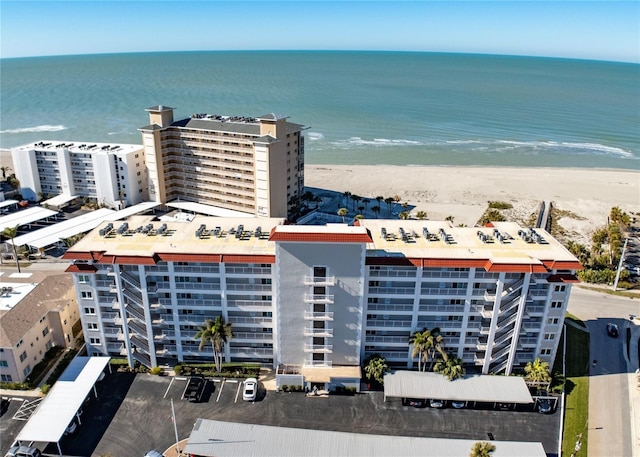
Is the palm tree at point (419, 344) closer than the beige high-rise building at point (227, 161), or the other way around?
the palm tree at point (419, 344)

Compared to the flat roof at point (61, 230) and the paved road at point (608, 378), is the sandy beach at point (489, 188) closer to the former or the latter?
the paved road at point (608, 378)

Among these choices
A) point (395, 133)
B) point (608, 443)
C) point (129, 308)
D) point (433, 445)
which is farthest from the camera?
point (395, 133)

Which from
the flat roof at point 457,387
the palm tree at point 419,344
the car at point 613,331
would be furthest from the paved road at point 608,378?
the palm tree at point 419,344

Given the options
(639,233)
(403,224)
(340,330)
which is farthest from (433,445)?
(639,233)

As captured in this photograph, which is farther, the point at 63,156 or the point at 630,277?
the point at 63,156

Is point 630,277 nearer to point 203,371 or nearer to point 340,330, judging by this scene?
point 340,330

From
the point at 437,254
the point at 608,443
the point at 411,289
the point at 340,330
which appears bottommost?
the point at 608,443

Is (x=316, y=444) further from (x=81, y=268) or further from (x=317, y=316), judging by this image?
(x=81, y=268)
